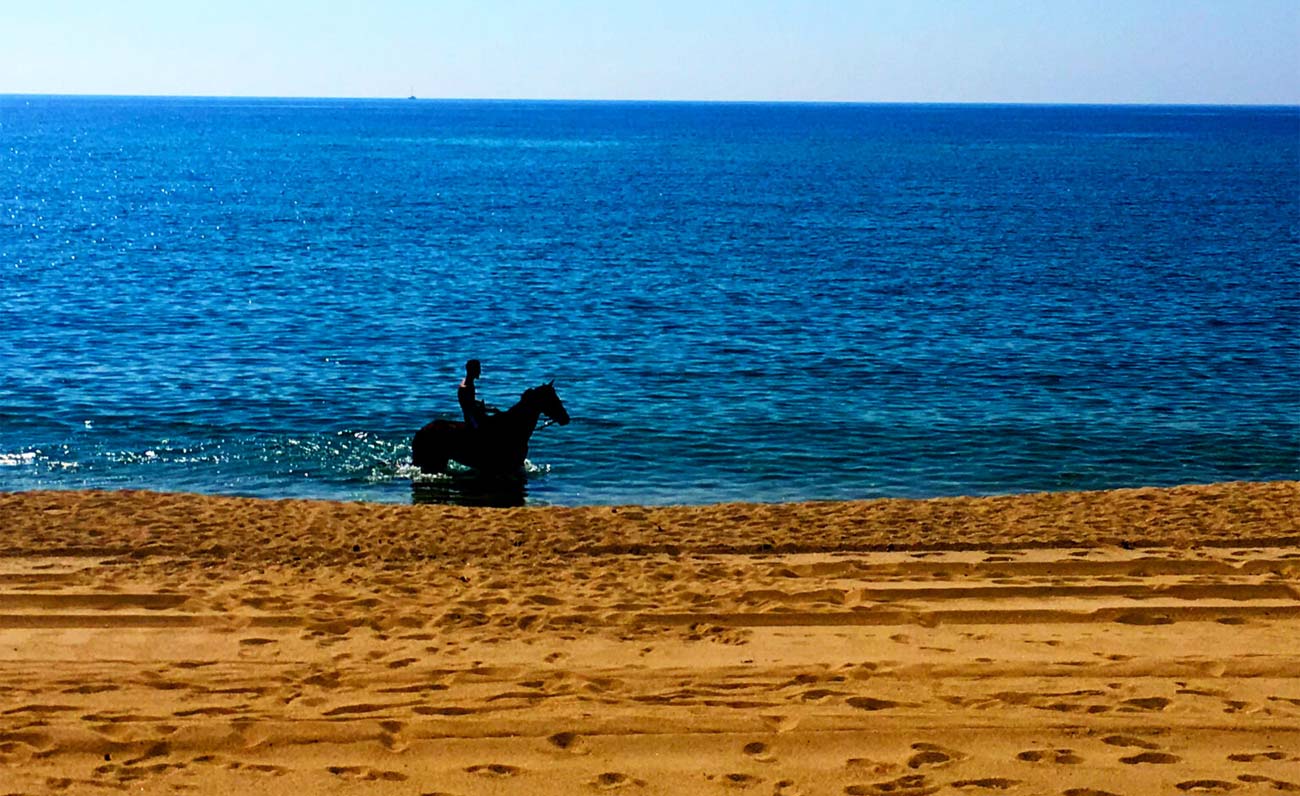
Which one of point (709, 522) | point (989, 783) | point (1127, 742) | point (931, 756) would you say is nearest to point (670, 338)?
point (709, 522)

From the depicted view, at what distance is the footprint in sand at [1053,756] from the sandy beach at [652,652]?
18 mm

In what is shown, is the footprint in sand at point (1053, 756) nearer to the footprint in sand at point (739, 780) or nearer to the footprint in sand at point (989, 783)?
the footprint in sand at point (989, 783)

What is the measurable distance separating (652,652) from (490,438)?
31.1 ft

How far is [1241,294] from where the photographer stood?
133 feet

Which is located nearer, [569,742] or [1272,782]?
[1272,782]

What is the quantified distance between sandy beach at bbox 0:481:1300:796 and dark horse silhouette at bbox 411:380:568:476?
4.14m

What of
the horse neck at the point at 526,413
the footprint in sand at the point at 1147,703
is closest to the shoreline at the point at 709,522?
the horse neck at the point at 526,413

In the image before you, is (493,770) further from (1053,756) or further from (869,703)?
(1053,756)

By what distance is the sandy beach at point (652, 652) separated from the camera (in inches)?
330

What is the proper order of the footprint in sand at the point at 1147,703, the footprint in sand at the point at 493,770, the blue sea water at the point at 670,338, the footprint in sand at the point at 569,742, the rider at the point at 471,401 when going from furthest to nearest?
the blue sea water at the point at 670,338 < the rider at the point at 471,401 < the footprint in sand at the point at 1147,703 < the footprint in sand at the point at 569,742 < the footprint in sand at the point at 493,770

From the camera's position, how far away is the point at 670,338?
Answer: 32.9 metres

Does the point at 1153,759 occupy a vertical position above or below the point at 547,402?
below

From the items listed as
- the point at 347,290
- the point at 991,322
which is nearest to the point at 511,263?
the point at 347,290

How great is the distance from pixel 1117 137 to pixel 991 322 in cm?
16302
